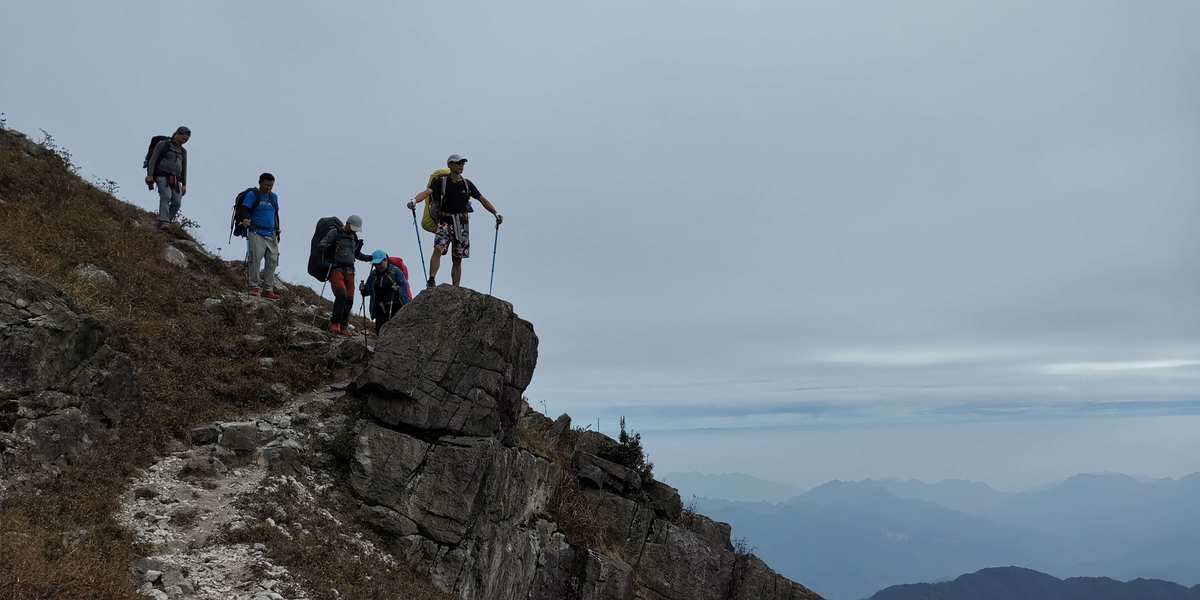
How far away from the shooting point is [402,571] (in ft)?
→ 40.2

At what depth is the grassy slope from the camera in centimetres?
858

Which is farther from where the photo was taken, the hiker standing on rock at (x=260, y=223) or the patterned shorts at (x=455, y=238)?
the hiker standing on rock at (x=260, y=223)

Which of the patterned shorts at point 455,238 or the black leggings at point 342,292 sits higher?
the patterned shorts at point 455,238

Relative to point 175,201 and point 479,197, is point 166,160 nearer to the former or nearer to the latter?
point 175,201

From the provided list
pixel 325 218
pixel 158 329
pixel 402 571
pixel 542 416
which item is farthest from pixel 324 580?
pixel 542 416

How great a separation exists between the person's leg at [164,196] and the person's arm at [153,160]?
24cm

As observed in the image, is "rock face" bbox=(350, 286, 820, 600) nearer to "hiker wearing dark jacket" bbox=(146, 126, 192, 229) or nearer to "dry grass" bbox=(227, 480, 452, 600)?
"dry grass" bbox=(227, 480, 452, 600)

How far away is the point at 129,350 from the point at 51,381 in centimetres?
253

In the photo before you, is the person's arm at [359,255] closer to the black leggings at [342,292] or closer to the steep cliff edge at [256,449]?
the black leggings at [342,292]

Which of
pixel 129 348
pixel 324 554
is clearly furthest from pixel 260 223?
pixel 324 554

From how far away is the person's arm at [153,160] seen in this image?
19.6 m

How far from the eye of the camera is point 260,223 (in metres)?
18.6

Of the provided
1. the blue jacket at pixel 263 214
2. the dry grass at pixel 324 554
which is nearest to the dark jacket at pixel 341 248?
the blue jacket at pixel 263 214

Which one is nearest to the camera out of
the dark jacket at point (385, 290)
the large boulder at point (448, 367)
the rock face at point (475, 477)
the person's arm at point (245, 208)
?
the rock face at point (475, 477)
